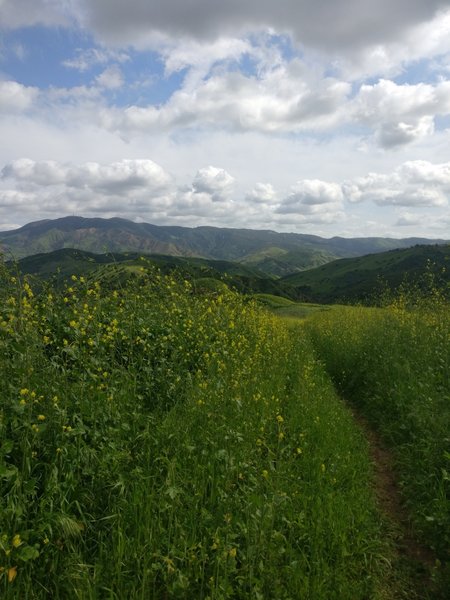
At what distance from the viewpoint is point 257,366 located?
896 cm

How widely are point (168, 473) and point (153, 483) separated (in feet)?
0.70

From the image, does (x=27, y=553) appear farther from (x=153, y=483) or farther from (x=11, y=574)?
(x=153, y=483)

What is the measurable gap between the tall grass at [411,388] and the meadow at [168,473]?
6cm

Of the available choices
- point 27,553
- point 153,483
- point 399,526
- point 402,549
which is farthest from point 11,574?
point 399,526

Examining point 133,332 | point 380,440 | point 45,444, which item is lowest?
point 380,440

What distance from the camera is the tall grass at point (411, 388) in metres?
5.35

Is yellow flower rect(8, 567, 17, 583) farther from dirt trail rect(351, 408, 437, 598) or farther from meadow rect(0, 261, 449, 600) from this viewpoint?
dirt trail rect(351, 408, 437, 598)

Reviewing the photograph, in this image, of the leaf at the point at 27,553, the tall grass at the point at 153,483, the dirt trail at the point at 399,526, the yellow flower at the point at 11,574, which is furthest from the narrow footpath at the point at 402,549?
the yellow flower at the point at 11,574

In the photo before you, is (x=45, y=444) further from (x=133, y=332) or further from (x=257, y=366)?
(x=257, y=366)

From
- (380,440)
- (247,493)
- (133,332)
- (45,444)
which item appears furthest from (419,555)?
(133,332)

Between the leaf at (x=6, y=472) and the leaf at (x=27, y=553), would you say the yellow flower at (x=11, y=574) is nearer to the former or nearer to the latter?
the leaf at (x=27, y=553)

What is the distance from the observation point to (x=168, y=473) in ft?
13.8

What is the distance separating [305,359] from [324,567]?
793cm

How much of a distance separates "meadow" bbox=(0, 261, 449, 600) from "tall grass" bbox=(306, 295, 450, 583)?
0.06m
